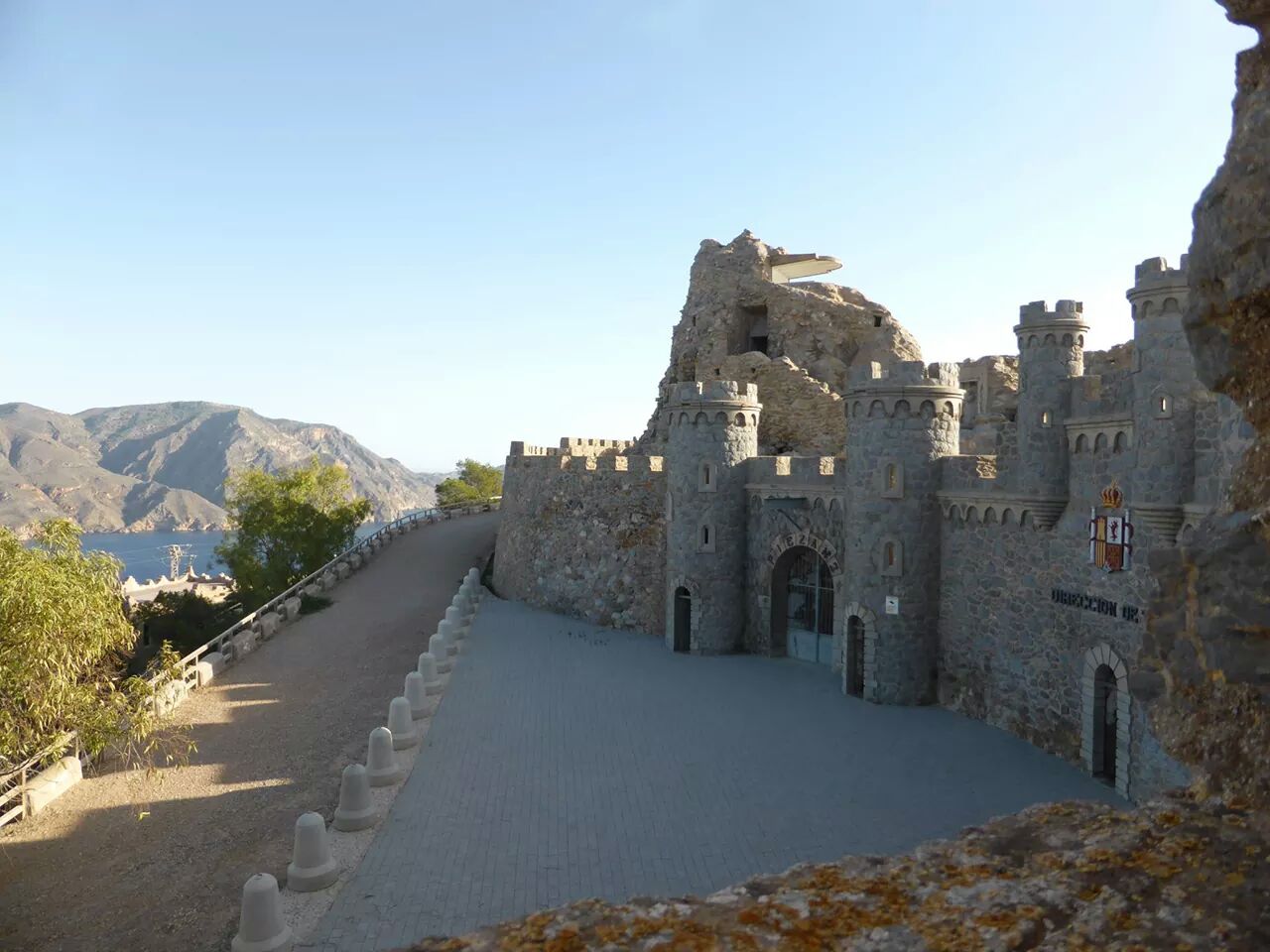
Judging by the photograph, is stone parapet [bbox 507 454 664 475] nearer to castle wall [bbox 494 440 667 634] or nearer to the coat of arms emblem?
castle wall [bbox 494 440 667 634]

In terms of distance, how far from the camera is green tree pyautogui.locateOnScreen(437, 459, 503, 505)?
2511 inches

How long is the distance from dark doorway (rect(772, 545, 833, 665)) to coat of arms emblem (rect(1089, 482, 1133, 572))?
8.31 m

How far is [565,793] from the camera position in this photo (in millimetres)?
13297

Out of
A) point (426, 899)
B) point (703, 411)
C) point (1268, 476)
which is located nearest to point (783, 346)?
point (703, 411)

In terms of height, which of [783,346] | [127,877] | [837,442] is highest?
[783,346]

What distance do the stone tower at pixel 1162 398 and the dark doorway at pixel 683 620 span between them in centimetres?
1341

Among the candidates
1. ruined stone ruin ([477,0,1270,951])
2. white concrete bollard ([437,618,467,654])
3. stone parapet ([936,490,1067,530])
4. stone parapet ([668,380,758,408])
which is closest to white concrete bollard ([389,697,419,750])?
white concrete bollard ([437,618,467,654])

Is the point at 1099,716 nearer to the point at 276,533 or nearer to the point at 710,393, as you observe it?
the point at 710,393

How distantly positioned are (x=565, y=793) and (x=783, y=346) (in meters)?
24.5

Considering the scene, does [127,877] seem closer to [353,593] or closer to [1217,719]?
[1217,719]

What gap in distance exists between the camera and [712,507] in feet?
75.8

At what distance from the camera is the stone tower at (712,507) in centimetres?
2311

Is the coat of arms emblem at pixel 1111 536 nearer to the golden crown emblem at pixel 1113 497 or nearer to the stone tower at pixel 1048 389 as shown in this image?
the golden crown emblem at pixel 1113 497

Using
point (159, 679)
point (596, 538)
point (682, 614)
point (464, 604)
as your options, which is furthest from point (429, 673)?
point (596, 538)
